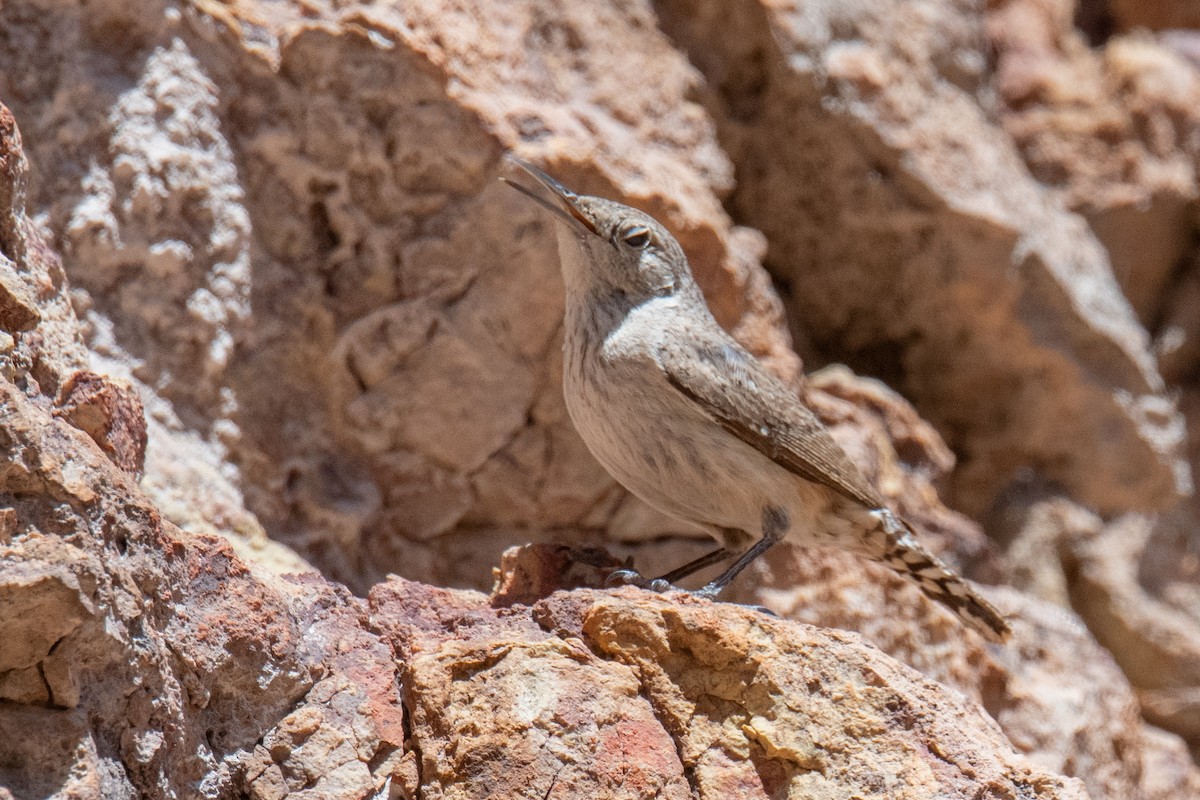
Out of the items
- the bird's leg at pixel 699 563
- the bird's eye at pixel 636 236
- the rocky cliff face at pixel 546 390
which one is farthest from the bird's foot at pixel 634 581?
the bird's eye at pixel 636 236

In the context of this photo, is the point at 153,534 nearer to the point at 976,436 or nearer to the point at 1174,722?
the point at 976,436

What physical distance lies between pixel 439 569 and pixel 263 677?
221 centimetres

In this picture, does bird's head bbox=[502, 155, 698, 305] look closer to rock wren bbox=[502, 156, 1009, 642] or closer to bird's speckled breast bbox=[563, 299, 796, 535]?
rock wren bbox=[502, 156, 1009, 642]

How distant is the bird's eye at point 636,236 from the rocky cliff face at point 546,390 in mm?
633

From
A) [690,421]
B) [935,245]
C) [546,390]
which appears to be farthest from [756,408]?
[935,245]

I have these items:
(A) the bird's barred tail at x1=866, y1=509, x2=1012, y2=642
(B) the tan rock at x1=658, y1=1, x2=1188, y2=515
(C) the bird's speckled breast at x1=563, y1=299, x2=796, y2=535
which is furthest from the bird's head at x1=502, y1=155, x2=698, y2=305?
(B) the tan rock at x1=658, y1=1, x2=1188, y2=515

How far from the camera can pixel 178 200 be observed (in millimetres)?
4867

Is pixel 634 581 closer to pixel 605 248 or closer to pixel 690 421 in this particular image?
pixel 690 421

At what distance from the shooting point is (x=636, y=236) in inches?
193

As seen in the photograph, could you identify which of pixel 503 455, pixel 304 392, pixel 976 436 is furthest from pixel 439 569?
pixel 976 436

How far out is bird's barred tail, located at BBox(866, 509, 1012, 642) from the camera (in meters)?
5.00

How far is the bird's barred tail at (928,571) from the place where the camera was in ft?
16.4

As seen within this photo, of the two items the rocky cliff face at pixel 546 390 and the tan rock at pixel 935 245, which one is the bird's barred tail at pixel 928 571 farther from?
the tan rock at pixel 935 245

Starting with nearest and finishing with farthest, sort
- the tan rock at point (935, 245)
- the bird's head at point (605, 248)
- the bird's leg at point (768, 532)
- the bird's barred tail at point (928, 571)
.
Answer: the bird's leg at point (768, 532) → the bird's head at point (605, 248) → the bird's barred tail at point (928, 571) → the tan rock at point (935, 245)
